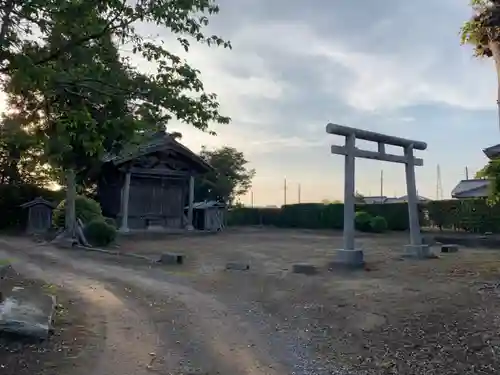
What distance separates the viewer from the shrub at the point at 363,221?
1100 inches

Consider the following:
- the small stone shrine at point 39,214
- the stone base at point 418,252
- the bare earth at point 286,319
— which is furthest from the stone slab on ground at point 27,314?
the small stone shrine at point 39,214

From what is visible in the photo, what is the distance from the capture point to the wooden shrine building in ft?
86.2

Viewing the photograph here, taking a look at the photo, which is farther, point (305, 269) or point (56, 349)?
point (305, 269)

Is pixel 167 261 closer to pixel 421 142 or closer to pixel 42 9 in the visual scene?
pixel 421 142

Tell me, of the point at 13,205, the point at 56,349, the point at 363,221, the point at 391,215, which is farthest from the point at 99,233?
the point at 391,215

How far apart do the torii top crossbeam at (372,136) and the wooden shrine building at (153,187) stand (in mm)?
14157

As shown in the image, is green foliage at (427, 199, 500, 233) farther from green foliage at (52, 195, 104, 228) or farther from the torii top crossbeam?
green foliage at (52, 195, 104, 228)

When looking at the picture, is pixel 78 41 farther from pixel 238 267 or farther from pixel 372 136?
pixel 372 136

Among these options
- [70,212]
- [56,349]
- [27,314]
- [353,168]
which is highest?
[353,168]

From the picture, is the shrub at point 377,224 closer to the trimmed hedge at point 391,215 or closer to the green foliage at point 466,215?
the trimmed hedge at point 391,215

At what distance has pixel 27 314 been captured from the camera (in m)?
5.95

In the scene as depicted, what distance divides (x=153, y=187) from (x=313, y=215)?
1095cm

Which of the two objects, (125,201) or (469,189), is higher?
(469,189)

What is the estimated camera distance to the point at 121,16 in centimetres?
589
